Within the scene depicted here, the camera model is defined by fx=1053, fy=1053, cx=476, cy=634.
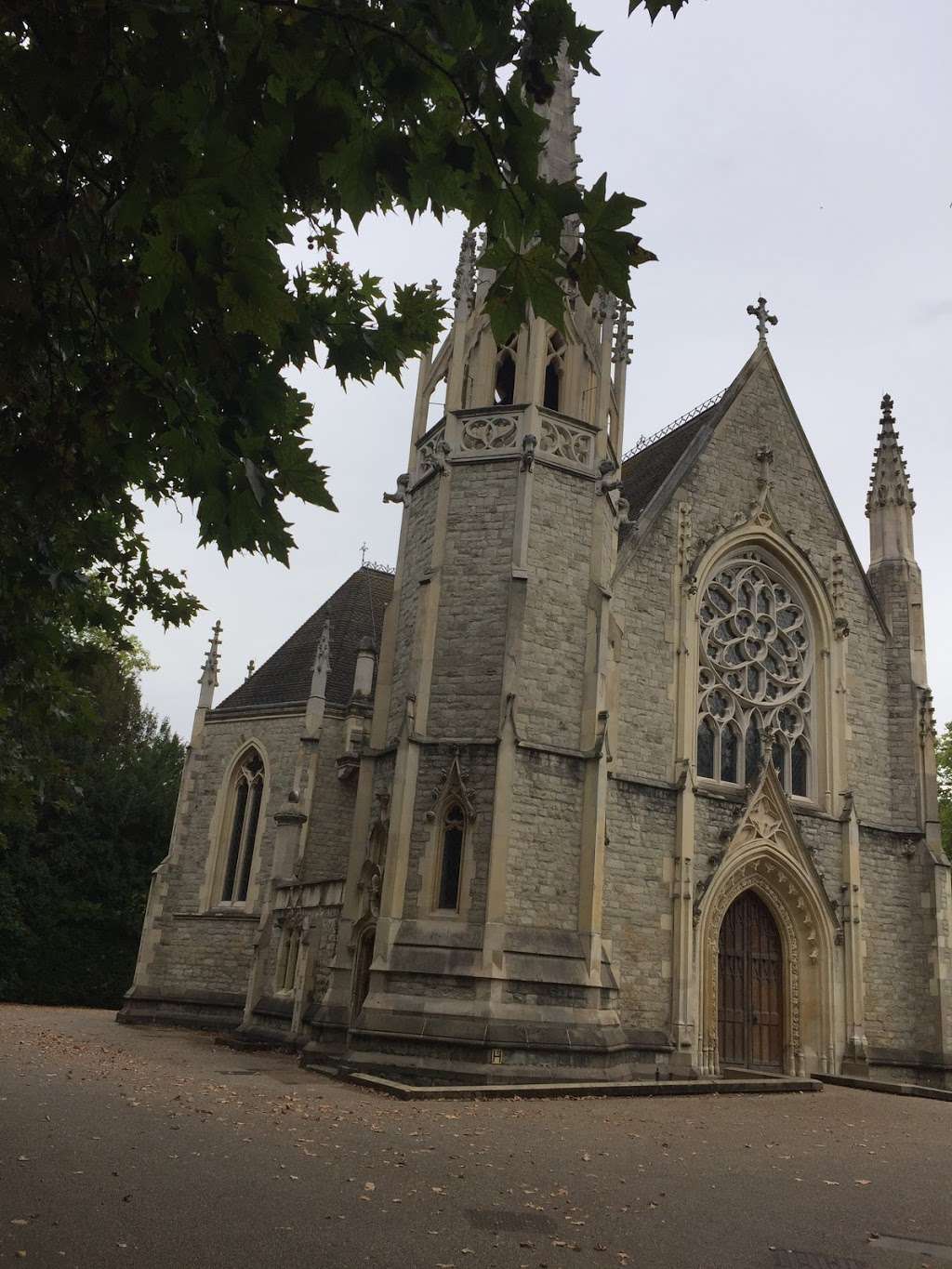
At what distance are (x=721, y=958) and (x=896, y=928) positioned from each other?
3569mm

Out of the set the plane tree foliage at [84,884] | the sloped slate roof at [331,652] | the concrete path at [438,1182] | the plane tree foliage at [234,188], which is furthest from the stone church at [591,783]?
the plane tree foliage at [234,188]

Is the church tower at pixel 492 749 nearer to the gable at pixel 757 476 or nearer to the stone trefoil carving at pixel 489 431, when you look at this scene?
the stone trefoil carving at pixel 489 431

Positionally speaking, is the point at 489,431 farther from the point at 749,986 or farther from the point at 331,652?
the point at 749,986

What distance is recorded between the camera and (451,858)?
14.6 m

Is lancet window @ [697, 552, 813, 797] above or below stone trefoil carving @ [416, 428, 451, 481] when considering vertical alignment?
below

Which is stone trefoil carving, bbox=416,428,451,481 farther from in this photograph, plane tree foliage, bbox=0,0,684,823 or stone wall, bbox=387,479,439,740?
plane tree foliage, bbox=0,0,684,823

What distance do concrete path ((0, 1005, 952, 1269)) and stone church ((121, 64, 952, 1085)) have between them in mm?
3277

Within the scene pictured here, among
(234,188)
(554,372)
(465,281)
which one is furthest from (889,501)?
(234,188)

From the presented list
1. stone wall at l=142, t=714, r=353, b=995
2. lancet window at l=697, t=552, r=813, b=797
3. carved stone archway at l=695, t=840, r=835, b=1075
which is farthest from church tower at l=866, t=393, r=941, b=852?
stone wall at l=142, t=714, r=353, b=995

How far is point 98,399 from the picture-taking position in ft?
13.7

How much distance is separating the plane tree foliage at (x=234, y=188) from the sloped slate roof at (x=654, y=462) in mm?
15402

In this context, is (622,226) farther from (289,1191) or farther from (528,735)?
(528,735)

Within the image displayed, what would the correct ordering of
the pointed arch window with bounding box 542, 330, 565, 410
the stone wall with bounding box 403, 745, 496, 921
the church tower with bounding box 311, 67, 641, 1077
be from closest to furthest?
1. the church tower with bounding box 311, 67, 641, 1077
2. the stone wall with bounding box 403, 745, 496, 921
3. the pointed arch window with bounding box 542, 330, 565, 410

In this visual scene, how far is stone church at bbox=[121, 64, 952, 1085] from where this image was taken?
1432 centimetres
